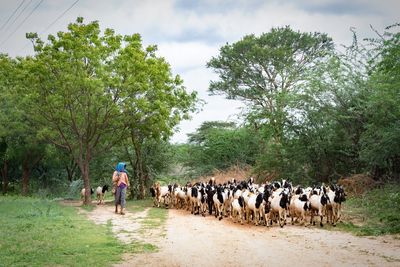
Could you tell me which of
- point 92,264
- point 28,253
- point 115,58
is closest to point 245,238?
point 92,264

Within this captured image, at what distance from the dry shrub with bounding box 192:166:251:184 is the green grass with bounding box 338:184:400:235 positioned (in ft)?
32.7

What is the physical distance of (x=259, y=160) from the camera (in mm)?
25578

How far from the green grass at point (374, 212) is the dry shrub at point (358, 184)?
86 centimetres

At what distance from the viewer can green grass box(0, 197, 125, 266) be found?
307 inches

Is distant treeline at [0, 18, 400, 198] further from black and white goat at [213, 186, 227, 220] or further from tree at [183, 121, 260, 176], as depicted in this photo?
black and white goat at [213, 186, 227, 220]

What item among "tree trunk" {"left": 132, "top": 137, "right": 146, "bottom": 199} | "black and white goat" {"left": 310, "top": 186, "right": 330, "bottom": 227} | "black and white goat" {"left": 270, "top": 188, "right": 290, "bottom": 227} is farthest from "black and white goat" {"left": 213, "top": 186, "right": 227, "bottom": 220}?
"tree trunk" {"left": 132, "top": 137, "right": 146, "bottom": 199}

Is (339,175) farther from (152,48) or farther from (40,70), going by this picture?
(40,70)

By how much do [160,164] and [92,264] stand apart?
1964 centimetres

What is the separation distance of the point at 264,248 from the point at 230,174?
725 inches

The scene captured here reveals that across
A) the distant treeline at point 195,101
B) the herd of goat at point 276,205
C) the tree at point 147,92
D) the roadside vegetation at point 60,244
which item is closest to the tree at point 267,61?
the distant treeline at point 195,101

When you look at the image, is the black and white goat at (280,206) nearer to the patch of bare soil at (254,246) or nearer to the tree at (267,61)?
the patch of bare soil at (254,246)

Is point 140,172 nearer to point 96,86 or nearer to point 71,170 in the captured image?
point 96,86

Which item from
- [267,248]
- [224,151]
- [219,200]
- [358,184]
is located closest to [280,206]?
[219,200]

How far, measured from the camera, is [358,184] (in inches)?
760
